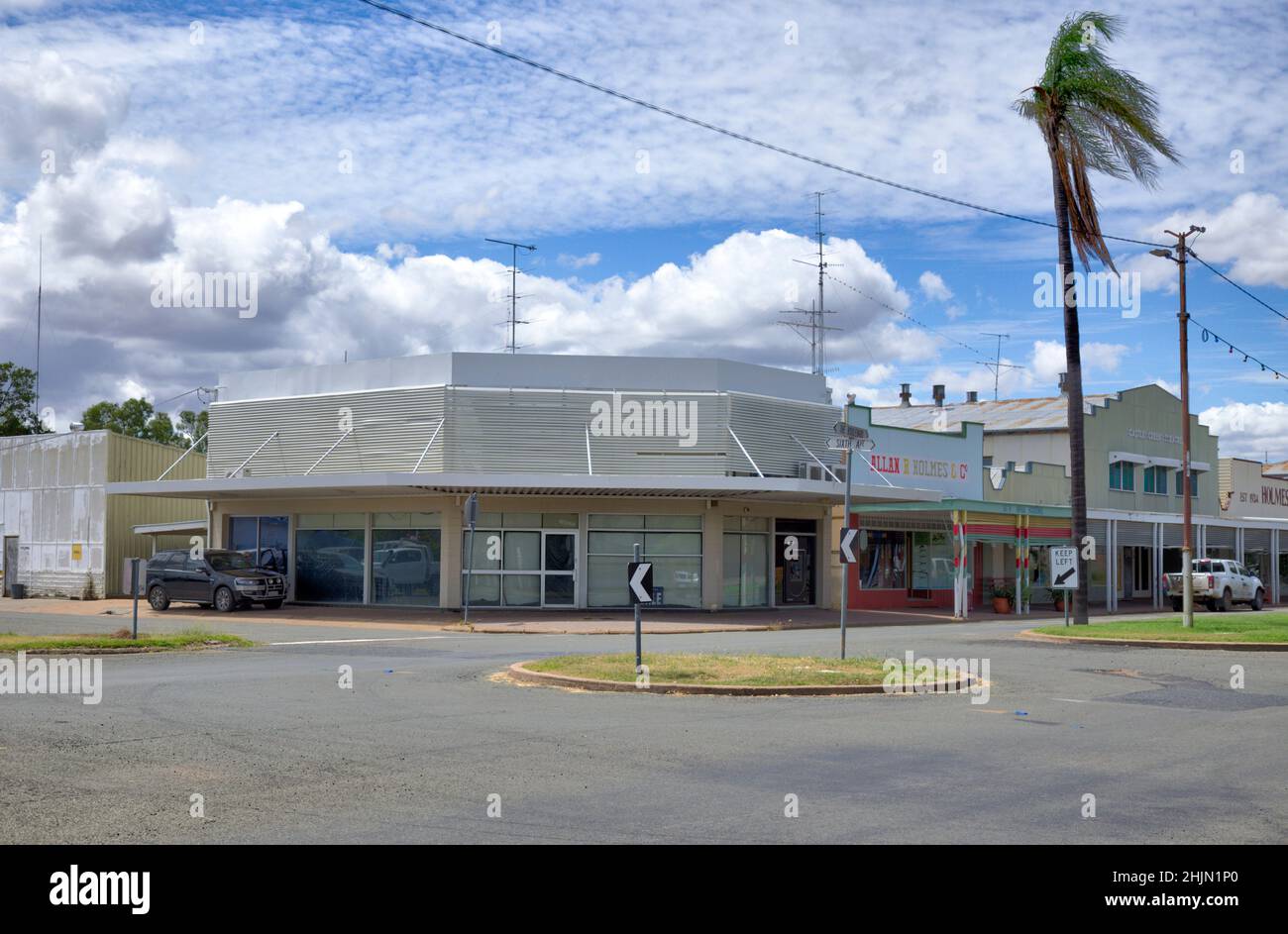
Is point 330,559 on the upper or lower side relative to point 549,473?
lower

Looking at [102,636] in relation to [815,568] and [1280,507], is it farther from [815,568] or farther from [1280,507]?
[1280,507]

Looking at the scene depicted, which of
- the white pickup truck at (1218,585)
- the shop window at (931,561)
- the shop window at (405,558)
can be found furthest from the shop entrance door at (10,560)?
the white pickup truck at (1218,585)

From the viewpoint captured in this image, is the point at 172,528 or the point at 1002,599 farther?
the point at 1002,599

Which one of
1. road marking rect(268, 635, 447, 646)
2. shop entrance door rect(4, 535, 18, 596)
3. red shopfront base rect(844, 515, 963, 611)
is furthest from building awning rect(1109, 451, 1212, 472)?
shop entrance door rect(4, 535, 18, 596)

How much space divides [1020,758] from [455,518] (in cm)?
2327

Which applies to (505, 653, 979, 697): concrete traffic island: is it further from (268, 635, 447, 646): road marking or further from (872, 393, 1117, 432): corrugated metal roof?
(872, 393, 1117, 432): corrugated metal roof

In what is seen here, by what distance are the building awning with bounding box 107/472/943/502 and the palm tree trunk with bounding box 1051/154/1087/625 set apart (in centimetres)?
565

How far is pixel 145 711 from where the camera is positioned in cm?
1258

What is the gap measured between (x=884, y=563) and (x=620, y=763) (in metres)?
29.7

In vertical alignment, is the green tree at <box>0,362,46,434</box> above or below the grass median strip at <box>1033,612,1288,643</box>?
above

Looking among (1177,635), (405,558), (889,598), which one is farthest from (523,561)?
(1177,635)

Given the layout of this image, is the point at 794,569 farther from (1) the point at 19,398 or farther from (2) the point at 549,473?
(1) the point at 19,398

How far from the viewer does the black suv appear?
32.4 m

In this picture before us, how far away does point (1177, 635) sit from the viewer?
24547 mm
